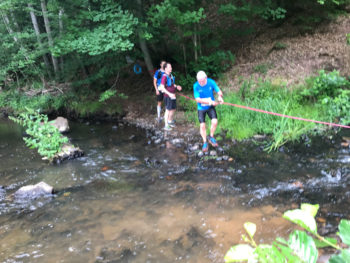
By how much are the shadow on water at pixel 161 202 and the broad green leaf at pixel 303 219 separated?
2968mm

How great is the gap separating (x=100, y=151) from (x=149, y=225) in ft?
14.0

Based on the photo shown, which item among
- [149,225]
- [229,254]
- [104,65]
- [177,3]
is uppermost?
[177,3]

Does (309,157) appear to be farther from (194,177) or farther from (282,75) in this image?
(282,75)

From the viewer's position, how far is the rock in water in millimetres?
5406

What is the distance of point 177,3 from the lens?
8633 mm

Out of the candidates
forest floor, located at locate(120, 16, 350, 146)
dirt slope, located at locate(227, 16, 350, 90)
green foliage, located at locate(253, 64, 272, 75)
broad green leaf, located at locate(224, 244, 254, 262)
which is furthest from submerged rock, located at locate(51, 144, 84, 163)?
broad green leaf, located at locate(224, 244, 254, 262)

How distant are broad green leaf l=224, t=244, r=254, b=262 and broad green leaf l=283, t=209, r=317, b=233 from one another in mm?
158

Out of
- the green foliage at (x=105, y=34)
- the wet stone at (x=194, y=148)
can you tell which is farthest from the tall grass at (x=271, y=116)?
the green foliage at (x=105, y=34)

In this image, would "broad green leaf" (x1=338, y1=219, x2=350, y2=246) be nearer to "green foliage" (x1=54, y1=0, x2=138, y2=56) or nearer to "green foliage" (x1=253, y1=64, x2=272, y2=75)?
"green foliage" (x1=54, y1=0, x2=138, y2=56)

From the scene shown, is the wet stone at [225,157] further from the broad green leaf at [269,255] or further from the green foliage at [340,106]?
the broad green leaf at [269,255]

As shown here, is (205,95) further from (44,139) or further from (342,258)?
(342,258)

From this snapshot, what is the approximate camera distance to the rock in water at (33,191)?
17.7 ft

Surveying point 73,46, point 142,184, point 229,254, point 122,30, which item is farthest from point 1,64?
point 229,254

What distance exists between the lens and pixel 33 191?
5.45 meters
